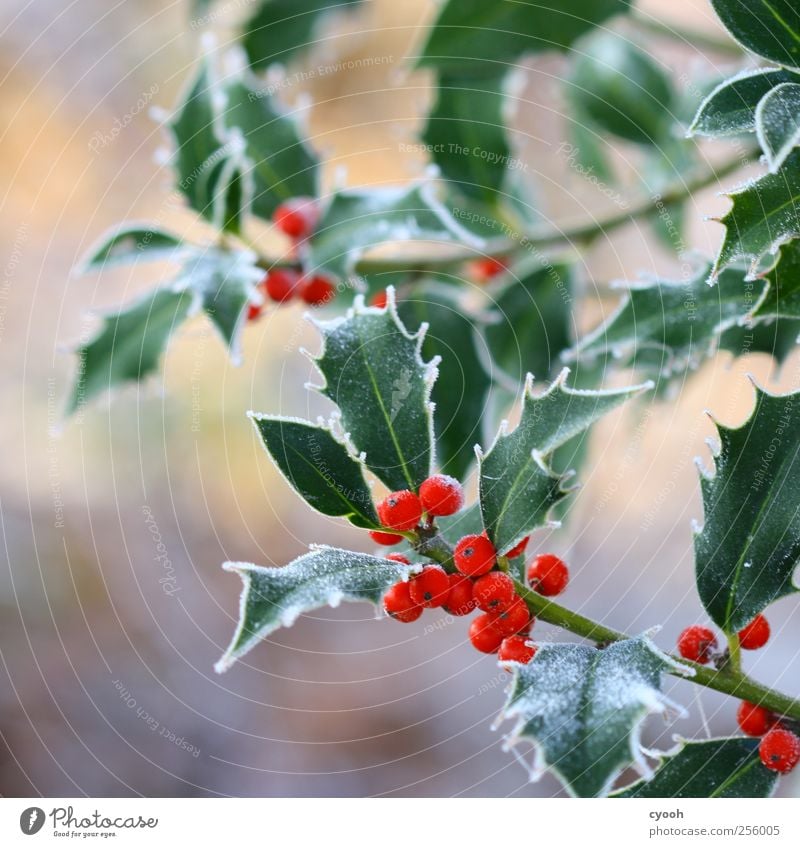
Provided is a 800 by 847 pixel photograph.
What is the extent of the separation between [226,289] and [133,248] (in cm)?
10

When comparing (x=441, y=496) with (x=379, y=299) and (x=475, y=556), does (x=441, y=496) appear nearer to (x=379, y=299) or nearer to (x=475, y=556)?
(x=475, y=556)

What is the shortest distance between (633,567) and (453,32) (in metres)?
1.21

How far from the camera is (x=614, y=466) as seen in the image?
1153 millimetres

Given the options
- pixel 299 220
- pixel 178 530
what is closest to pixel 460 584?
pixel 299 220

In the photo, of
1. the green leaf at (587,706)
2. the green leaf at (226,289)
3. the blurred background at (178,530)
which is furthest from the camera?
the blurred background at (178,530)

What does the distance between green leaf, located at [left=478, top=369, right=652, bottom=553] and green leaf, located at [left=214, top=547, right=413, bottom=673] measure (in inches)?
1.8

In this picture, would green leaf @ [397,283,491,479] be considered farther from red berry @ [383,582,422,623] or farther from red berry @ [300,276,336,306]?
red berry @ [383,582,422,623]

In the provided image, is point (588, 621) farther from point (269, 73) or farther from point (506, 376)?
point (269, 73)

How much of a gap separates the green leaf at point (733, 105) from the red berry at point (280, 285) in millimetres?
284

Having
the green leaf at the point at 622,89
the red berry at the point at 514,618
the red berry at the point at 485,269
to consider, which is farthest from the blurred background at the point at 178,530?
the red berry at the point at 514,618

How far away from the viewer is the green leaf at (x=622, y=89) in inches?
29.6

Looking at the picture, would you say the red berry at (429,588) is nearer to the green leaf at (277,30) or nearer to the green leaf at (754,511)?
the green leaf at (754,511)

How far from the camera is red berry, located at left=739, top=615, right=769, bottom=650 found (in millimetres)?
388

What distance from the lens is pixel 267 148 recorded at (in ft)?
2.02
